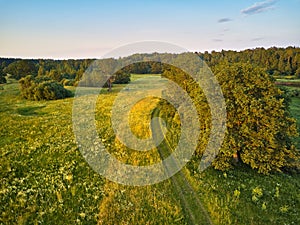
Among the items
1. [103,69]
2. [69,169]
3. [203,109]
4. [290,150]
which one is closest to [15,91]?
[103,69]

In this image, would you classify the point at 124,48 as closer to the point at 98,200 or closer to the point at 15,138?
the point at 15,138

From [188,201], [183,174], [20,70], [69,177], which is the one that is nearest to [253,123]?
[183,174]

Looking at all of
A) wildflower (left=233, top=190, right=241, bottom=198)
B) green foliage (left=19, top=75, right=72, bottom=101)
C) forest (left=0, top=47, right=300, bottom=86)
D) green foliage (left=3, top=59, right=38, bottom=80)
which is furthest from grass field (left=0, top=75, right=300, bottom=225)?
green foliage (left=3, top=59, right=38, bottom=80)

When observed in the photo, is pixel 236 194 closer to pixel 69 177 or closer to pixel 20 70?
pixel 69 177

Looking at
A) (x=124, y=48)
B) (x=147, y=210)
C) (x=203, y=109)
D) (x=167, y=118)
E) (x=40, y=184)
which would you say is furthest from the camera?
(x=167, y=118)

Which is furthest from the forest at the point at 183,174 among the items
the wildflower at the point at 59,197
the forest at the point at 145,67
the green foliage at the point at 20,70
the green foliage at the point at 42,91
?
the green foliage at the point at 20,70

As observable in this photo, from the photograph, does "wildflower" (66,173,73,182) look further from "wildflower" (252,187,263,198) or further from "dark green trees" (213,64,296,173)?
"wildflower" (252,187,263,198)

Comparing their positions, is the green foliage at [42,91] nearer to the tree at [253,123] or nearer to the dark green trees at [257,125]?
the tree at [253,123]

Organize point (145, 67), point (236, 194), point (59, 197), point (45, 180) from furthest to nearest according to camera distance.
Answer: point (145, 67) → point (45, 180) → point (236, 194) → point (59, 197)
